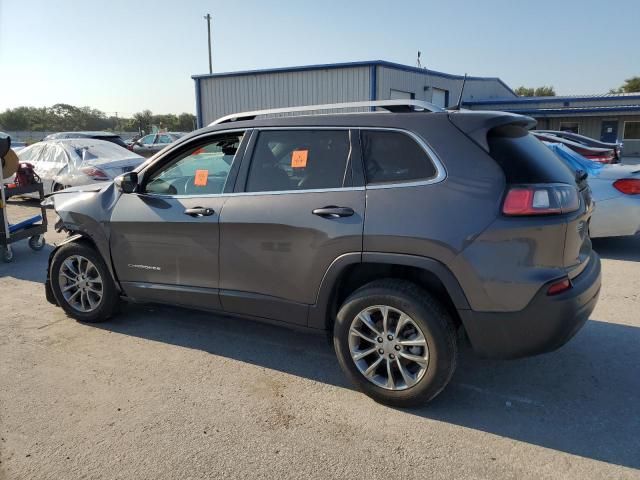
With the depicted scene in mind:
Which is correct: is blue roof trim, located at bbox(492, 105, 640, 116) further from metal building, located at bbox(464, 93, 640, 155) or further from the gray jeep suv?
the gray jeep suv

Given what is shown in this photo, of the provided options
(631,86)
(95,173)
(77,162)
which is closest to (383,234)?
(95,173)

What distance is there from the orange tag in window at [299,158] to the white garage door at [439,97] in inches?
920

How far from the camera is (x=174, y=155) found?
13.6ft

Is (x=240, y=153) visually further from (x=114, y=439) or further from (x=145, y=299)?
(x=114, y=439)

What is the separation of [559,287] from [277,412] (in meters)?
1.84

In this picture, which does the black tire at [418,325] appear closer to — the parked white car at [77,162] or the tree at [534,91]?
the parked white car at [77,162]

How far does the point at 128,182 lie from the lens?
421 centimetres

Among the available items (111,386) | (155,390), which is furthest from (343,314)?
(111,386)

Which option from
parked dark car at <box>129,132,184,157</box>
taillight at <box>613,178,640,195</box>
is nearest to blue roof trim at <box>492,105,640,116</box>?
parked dark car at <box>129,132,184,157</box>

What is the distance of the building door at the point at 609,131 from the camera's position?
109 feet

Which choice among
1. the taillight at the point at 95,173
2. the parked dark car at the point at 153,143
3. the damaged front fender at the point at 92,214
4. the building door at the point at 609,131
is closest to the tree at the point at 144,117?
the parked dark car at the point at 153,143

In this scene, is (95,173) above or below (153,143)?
below

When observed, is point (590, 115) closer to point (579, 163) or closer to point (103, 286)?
point (579, 163)

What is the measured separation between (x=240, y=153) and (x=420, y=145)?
Answer: 1388mm
